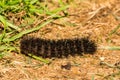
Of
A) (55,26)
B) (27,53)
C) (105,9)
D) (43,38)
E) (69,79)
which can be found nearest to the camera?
(69,79)

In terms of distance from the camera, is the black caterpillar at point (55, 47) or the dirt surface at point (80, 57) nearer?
the dirt surface at point (80, 57)

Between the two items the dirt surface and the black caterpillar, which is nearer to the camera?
the dirt surface

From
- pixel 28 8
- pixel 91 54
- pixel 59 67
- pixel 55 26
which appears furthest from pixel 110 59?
pixel 28 8

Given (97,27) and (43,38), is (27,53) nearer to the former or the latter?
(43,38)

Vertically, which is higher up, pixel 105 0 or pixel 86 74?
pixel 105 0

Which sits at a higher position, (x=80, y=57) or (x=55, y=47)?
(x=55, y=47)
